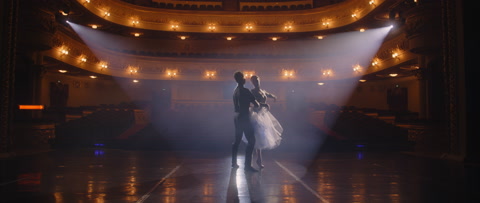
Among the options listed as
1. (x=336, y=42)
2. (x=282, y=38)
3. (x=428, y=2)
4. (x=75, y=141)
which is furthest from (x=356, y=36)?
(x=75, y=141)

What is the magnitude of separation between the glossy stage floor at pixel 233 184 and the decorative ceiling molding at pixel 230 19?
82.2ft

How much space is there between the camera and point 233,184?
17.8 feet

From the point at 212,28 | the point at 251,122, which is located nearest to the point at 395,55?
the point at 212,28

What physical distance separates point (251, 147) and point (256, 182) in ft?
4.71

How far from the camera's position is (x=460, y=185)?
540 centimetres

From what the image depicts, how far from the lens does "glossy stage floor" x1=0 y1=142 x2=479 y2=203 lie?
4430 mm

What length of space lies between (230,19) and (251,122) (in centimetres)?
2876

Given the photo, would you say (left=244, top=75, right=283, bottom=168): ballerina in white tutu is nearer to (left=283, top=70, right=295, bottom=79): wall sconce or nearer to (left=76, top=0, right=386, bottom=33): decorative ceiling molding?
(left=76, top=0, right=386, bottom=33): decorative ceiling molding

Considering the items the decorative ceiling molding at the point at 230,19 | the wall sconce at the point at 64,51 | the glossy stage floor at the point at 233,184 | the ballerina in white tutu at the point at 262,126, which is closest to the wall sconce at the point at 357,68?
the decorative ceiling molding at the point at 230,19

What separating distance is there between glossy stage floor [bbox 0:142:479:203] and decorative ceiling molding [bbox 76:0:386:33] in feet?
82.2

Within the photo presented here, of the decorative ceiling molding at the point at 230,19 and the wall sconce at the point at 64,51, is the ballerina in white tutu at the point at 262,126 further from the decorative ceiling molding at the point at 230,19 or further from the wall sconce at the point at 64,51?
the decorative ceiling molding at the point at 230,19

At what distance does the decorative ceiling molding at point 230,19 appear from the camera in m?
31.3

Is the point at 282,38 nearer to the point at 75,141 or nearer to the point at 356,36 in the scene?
the point at 356,36

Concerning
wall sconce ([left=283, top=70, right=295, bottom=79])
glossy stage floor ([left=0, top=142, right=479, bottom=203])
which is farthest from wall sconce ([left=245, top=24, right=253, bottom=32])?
glossy stage floor ([left=0, top=142, right=479, bottom=203])
